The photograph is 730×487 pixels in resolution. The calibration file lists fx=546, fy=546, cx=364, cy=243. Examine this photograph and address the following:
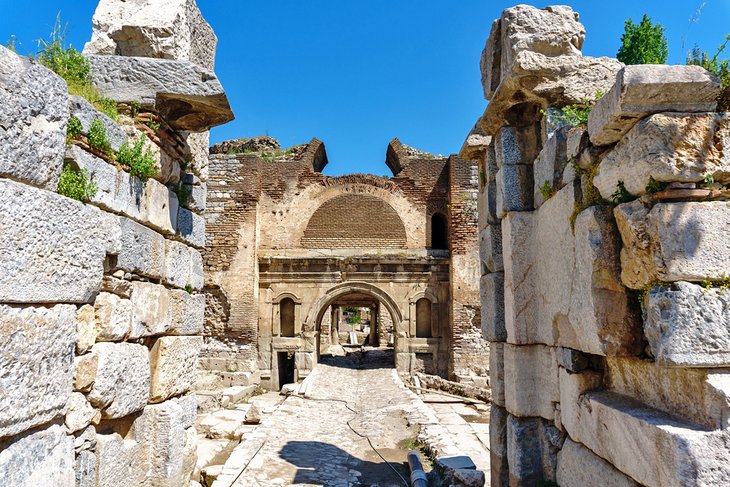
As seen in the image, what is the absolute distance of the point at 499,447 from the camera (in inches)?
Answer: 189

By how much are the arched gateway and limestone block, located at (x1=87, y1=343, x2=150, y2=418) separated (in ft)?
42.1

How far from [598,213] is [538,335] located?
1516mm

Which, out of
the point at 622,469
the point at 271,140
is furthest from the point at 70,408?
the point at 271,140

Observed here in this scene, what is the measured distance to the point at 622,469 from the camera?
2676mm

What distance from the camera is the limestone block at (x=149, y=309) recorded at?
13.1ft

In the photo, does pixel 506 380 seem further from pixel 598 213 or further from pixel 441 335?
pixel 441 335

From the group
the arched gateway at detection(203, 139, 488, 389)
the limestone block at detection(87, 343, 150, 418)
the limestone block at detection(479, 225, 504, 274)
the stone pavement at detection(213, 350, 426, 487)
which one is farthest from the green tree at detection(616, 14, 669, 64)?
the limestone block at detection(87, 343, 150, 418)

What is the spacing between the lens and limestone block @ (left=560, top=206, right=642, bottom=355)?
280cm

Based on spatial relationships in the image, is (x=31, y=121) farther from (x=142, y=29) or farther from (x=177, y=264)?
(x=177, y=264)

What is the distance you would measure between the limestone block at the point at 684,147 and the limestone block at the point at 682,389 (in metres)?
0.87

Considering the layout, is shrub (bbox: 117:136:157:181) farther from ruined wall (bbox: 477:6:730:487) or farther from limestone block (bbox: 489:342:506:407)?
limestone block (bbox: 489:342:506:407)

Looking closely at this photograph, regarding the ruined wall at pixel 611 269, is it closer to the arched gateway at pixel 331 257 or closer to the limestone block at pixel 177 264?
the limestone block at pixel 177 264

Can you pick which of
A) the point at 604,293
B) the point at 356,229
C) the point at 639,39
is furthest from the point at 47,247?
the point at 639,39

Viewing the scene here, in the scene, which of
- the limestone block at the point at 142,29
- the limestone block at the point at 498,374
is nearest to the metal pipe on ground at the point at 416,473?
the limestone block at the point at 498,374
